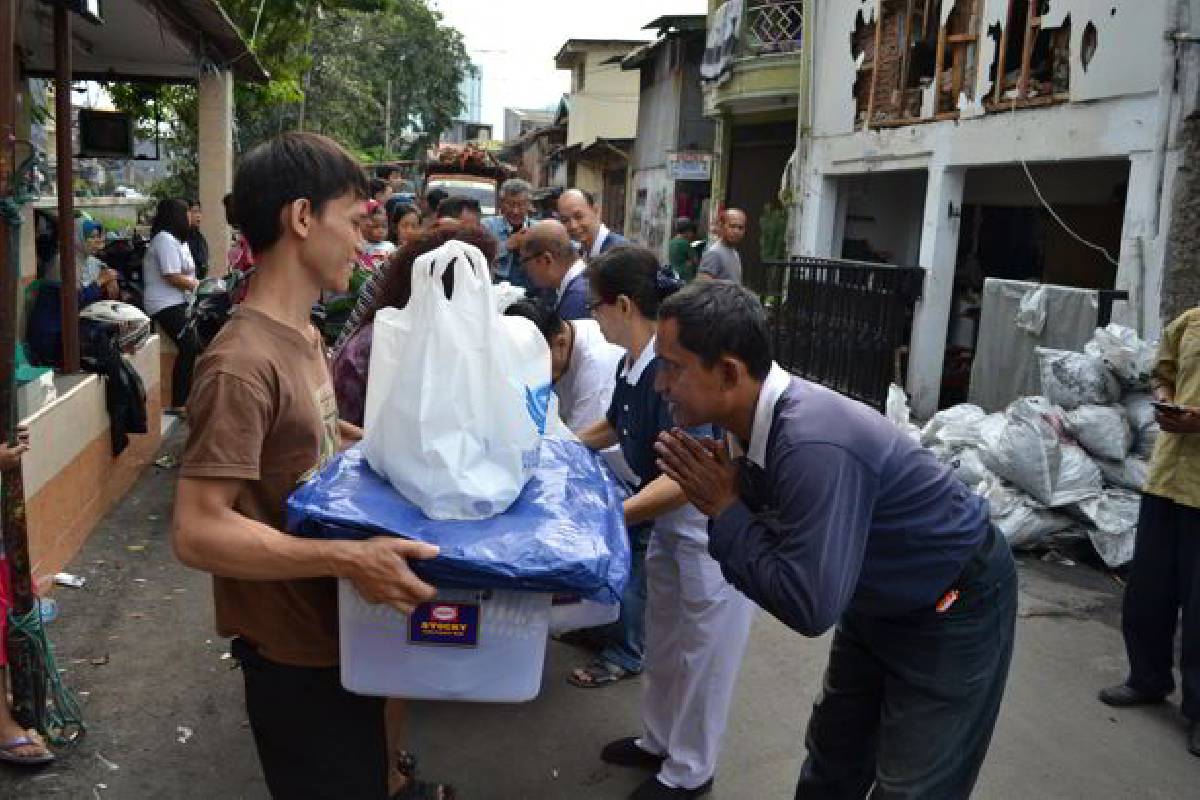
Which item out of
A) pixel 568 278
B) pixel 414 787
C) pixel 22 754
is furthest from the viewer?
pixel 568 278

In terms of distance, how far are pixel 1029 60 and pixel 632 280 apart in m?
6.96

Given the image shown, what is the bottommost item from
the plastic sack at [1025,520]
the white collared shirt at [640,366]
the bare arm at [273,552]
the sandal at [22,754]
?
the sandal at [22,754]

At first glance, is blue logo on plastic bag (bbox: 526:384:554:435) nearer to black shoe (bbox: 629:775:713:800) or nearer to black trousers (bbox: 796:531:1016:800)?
black trousers (bbox: 796:531:1016:800)

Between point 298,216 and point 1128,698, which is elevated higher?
point 298,216

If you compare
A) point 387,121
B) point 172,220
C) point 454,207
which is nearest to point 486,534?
point 454,207

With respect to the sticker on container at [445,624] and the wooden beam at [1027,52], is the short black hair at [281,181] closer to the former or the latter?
the sticker on container at [445,624]

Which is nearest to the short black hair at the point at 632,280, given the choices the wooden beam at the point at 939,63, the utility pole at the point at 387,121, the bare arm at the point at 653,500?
the bare arm at the point at 653,500

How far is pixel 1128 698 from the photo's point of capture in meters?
4.02

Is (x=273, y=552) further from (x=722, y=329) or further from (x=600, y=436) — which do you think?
(x=600, y=436)

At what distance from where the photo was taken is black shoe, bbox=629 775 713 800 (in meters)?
3.12

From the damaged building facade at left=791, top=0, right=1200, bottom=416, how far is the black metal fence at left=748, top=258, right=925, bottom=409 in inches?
31.1

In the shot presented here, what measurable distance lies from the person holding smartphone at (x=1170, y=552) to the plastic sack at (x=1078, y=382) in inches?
70.6

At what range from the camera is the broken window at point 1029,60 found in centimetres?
814

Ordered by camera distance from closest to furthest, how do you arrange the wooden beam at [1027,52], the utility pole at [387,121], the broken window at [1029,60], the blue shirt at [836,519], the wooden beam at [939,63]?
the blue shirt at [836,519], the broken window at [1029,60], the wooden beam at [1027,52], the wooden beam at [939,63], the utility pole at [387,121]
